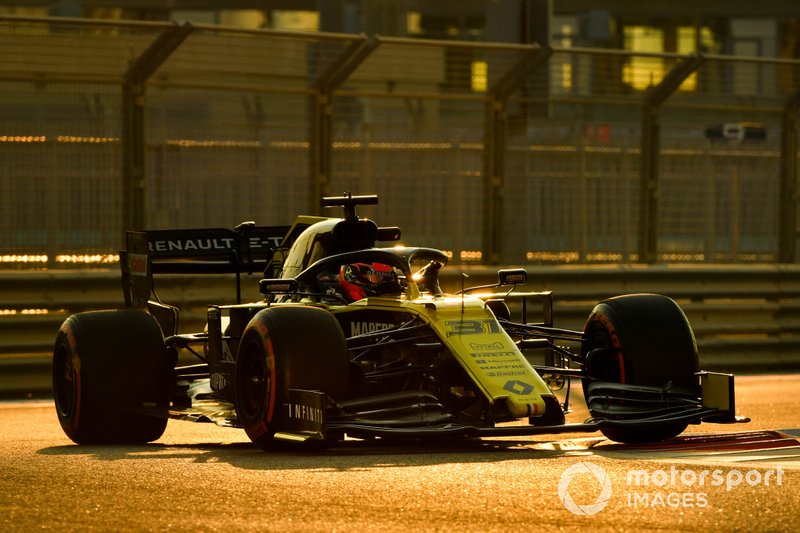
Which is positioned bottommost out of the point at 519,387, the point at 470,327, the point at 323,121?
the point at 519,387

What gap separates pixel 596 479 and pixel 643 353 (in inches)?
95.8

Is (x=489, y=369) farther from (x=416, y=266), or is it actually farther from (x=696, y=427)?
(x=416, y=266)

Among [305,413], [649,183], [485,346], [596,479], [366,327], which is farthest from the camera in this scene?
[649,183]

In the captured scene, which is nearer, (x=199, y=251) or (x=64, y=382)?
(x=64, y=382)

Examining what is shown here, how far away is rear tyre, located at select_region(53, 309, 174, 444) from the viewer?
1017cm

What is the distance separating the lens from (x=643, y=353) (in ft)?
31.6

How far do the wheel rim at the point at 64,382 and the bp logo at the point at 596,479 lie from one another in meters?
3.77

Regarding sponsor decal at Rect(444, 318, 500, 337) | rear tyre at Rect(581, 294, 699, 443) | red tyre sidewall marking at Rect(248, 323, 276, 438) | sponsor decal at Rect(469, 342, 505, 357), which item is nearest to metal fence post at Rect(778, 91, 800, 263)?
rear tyre at Rect(581, 294, 699, 443)

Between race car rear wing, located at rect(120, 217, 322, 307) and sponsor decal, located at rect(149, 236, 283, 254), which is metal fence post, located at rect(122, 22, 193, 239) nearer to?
race car rear wing, located at rect(120, 217, 322, 307)

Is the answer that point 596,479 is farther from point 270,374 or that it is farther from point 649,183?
point 649,183

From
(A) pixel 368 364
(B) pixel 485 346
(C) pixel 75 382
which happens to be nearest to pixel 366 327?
(A) pixel 368 364

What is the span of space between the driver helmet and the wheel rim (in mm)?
1781

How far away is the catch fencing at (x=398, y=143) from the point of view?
1341 cm

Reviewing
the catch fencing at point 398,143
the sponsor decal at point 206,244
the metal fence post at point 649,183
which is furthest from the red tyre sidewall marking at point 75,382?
the metal fence post at point 649,183
